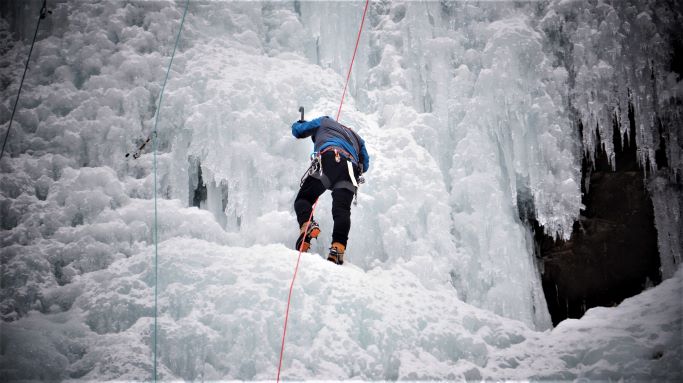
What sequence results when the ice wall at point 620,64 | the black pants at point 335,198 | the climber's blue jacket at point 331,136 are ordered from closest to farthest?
the black pants at point 335,198 < the climber's blue jacket at point 331,136 < the ice wall at point 620,64

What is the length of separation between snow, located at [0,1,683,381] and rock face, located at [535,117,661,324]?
31cm

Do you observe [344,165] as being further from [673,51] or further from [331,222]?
[673,51]

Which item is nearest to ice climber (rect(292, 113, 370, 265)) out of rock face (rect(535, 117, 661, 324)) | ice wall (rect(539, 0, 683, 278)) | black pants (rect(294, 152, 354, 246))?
black pants (rect(294, 152, 354, 246))

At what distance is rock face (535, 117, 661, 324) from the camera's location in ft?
18.9

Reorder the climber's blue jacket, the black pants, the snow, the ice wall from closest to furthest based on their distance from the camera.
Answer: the snow, the black pants, the climber's blue jacket, the ice wall

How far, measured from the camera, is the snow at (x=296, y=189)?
3.23 metres

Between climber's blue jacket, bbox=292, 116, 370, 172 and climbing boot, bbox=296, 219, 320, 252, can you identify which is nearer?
climbing boot, bbox=296, 219, 320, 252

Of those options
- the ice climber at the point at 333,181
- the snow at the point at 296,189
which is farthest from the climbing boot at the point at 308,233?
the snow at the point at 296,189

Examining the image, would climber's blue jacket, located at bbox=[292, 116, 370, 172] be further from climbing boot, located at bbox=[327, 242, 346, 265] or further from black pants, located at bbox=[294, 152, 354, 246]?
climbing boot, located at bbox=[327, 242, 346, 265]

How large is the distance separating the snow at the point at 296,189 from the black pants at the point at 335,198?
0.28 metres

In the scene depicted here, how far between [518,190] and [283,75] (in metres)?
2.67

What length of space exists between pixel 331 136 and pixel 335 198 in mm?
523

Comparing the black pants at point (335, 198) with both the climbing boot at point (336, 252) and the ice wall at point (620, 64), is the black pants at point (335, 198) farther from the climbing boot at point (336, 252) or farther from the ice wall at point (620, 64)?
the ice wall at point (620, 64)

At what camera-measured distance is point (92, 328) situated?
10.5 feet
